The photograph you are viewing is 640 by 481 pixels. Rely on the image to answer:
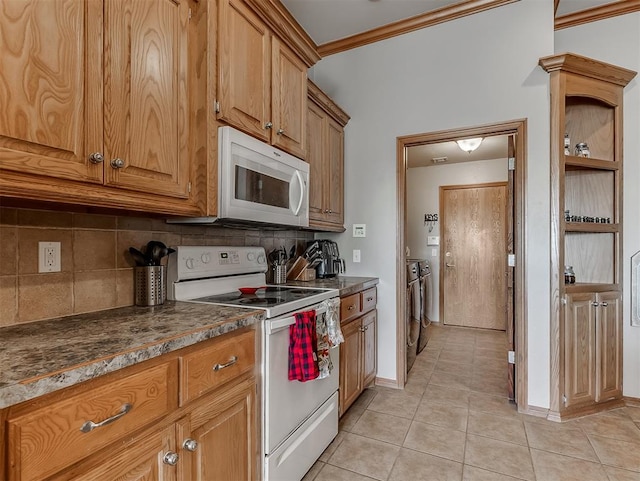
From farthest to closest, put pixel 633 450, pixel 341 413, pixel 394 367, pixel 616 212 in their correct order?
pixel 394 367, pixel 616 212, pixel 341 413, pixel 633 450

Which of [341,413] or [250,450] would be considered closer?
A: [250,450]

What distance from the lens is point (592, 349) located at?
2387 mm

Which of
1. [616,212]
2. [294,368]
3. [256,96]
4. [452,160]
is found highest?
[452,160]

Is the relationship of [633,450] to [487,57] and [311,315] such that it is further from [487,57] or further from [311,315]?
[487,57]

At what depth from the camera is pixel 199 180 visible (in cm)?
149

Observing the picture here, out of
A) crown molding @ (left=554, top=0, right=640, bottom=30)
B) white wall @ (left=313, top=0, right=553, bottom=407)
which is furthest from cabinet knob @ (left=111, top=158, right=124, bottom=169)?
crown molding @ (left=554, top=0, right=640, bottom=30)

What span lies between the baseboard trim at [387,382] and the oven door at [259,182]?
1537mm

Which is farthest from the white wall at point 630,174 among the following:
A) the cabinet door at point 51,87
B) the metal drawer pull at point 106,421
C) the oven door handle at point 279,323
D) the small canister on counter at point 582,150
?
the cabinet door at point 51,87

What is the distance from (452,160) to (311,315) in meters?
4.05

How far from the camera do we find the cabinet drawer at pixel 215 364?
1.06 m

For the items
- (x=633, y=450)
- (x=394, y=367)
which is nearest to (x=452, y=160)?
(x=394, y=367)

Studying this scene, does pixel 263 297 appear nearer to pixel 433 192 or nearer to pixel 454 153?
pixel 454 153

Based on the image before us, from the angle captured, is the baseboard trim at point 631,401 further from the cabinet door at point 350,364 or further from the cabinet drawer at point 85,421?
the cabinet drawer at point 85,421

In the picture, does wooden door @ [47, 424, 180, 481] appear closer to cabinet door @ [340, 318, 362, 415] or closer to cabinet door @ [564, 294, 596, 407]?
cabinet door @ [340, 318, 362, 415]
